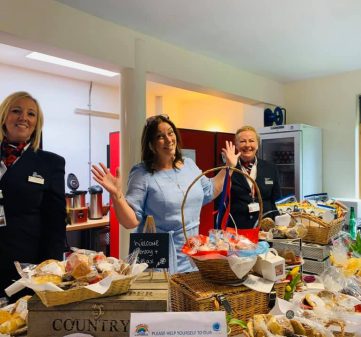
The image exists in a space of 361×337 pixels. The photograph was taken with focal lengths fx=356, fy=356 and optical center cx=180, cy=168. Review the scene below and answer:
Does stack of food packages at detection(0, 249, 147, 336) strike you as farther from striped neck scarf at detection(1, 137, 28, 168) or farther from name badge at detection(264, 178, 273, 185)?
name badge at detection(264, 178, 273, 185)

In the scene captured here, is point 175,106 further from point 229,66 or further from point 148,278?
point 148,278

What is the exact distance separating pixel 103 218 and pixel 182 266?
3075 millimetres

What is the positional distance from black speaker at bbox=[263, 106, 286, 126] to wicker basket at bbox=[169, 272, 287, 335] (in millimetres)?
3999

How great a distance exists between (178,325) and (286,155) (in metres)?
4.10

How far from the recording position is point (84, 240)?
4.62m

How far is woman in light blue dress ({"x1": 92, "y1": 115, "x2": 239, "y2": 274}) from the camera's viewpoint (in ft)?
5.38

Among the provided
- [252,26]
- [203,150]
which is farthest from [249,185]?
[203,150]

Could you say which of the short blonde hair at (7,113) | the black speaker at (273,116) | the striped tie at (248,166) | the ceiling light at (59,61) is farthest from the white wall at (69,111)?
the striped tie at (248,166)

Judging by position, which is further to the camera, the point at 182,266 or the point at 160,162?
the point at 160,162

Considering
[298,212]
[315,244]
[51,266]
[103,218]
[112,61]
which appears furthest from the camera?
[103,218]

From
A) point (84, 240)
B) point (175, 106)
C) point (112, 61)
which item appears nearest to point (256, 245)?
point (112, 61)

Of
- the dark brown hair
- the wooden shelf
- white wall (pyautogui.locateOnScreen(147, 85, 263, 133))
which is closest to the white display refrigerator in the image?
white wall (pyautogui.locateOnScreen(147, 85, 263, 133))

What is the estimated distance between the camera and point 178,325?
0.83 meters

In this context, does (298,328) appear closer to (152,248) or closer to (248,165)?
(152,248)
